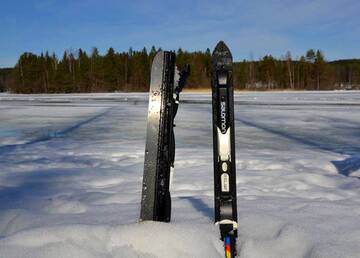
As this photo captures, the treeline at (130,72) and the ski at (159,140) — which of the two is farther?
the treeline at (130,72)

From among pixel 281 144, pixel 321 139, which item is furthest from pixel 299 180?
pixel 321 139

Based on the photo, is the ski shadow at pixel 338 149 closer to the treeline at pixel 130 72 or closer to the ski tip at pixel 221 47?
the ski tip at pixel 221 47

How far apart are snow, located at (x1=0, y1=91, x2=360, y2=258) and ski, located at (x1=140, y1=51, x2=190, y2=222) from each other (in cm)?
15

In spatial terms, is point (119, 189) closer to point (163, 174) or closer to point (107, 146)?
point (163, 174)

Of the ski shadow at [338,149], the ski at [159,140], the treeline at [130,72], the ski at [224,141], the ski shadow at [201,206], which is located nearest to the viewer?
the ski at [224,141]

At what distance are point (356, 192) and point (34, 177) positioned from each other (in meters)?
3.61

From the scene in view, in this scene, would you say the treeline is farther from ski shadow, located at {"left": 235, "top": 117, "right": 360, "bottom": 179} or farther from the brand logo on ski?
the brand logo on ski

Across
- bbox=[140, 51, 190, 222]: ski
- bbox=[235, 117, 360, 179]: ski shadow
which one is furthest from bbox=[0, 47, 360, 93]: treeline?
bbox=[140, 51, 190, 222]: ski

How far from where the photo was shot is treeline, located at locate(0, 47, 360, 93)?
76.4 m

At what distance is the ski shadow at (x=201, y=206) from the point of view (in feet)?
9.43

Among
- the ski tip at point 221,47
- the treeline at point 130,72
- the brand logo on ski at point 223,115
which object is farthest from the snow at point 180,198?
the treeline at point 130,72

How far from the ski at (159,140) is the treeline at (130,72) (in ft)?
234

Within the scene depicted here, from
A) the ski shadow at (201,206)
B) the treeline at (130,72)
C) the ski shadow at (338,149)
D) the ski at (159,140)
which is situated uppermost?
the treeline at (130,72)

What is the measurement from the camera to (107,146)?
711cm
